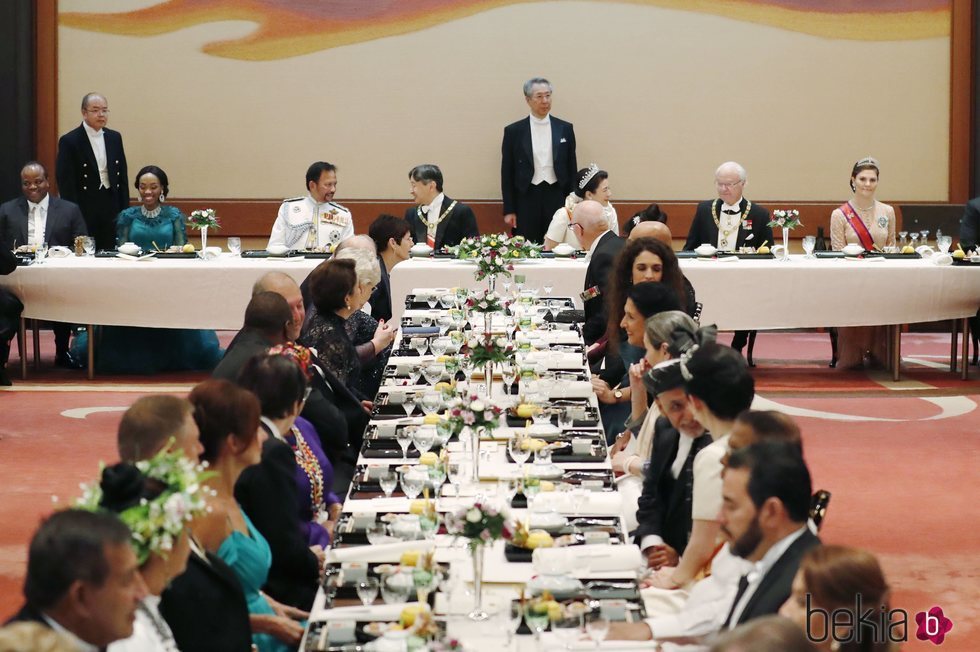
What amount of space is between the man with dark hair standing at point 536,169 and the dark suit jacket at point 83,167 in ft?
9.89

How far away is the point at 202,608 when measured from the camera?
2.91m

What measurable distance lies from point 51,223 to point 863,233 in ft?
18.5

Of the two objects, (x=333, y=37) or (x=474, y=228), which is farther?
(x=333, y=37)

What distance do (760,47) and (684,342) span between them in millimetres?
7573

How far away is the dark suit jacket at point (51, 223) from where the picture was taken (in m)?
9.65

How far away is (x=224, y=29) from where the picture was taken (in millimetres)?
11508

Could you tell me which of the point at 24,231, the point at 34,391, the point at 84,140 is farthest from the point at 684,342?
the point at 84,140

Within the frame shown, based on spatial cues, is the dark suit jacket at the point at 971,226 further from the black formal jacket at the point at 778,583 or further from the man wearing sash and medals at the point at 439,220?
the black formal jacket at the point at 778,583

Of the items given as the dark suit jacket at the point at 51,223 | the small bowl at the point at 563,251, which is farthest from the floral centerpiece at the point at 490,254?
the dark suit jacket at the point at 51,223

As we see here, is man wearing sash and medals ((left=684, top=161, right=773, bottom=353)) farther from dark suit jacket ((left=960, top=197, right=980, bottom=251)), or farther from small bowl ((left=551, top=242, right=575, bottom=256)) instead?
dark suit jacket ((left=960, top=197, right=980, bottom=251))

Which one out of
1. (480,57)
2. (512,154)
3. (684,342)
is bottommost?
(684,342)

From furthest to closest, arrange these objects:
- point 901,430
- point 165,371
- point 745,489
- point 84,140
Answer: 1. point 84,140
2. point 165,371
3. point 901,430
4. point 745,489

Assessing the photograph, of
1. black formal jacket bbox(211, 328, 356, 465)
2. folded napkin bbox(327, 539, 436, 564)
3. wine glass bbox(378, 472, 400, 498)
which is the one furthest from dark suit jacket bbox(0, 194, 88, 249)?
folded napkin bbox(327, 539, 436, 564)

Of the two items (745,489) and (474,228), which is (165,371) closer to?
(474,228)
